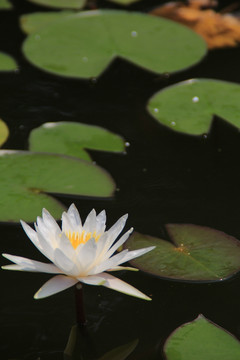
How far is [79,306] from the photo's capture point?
1.39 meters

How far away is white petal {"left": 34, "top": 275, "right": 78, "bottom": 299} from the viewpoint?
1289mm

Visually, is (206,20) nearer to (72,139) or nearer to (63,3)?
(63,3)

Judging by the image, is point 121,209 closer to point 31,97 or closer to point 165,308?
point 165,308

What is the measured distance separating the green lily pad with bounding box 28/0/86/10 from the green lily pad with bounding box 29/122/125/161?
3.88ft

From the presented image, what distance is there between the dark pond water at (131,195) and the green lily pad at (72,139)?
0.04 metres

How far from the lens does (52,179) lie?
1.96 meters

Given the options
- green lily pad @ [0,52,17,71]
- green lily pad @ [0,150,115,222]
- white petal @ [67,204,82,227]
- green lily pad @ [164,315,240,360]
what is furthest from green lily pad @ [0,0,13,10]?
green lily pad @ [164,315,240,360]

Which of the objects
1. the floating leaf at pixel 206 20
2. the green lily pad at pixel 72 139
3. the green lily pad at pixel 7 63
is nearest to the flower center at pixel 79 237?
the green lily pad at pixel 72 139

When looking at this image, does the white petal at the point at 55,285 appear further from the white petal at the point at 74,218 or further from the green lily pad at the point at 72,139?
the green lily pad at the point at 72,139

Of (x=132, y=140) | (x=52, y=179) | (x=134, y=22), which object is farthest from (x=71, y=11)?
(x=52, y=179)

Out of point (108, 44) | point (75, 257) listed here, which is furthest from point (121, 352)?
point (108, 44)

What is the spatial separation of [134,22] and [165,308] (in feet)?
5.99

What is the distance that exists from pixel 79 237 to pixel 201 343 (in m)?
0.36

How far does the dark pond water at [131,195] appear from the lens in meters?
1.44
